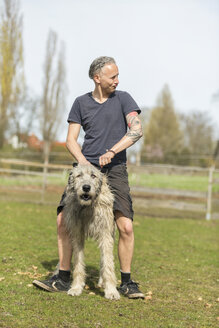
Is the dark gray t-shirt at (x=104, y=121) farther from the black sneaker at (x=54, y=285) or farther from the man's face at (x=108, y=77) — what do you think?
the black sneaker at (x=54, y=285)

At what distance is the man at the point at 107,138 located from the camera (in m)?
4.30

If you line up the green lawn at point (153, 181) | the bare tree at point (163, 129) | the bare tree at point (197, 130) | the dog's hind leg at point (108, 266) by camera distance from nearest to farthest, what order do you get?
the dog's hind leg at point (108, 266), the green lawn at point (153, 181), the bare tree at point (163, 129), the bare tree at point (197, 130)

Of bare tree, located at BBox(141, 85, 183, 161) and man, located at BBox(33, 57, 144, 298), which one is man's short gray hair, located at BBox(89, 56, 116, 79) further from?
bare tree, located at BBox(141, 85, 183, 161)

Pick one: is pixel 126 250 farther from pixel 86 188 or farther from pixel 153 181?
pixel 153 181

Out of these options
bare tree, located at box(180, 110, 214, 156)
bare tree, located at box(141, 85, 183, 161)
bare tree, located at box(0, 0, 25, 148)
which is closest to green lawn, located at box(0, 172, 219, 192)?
bare tree, located at box(0, 0, 25, 148)

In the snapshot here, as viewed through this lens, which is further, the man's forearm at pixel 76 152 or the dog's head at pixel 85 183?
the man's forearm at pixel 76 152

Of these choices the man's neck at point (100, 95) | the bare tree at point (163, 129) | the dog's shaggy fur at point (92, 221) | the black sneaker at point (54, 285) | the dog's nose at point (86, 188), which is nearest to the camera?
the dog's nose at point (86, 188)

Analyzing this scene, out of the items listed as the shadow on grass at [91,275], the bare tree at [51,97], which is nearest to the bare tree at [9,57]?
the bare tree at [51,97]

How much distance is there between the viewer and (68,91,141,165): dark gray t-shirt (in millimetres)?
4352

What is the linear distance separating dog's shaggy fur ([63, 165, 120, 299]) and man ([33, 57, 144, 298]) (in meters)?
0.14

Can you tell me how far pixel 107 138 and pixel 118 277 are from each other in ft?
6.59

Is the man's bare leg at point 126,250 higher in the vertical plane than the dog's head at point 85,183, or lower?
lower

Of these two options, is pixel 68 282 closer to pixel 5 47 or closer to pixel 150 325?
pixel 150 325

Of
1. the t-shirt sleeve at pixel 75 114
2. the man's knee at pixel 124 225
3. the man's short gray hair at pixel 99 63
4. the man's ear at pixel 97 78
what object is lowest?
the man's knee at pixel 124 225
